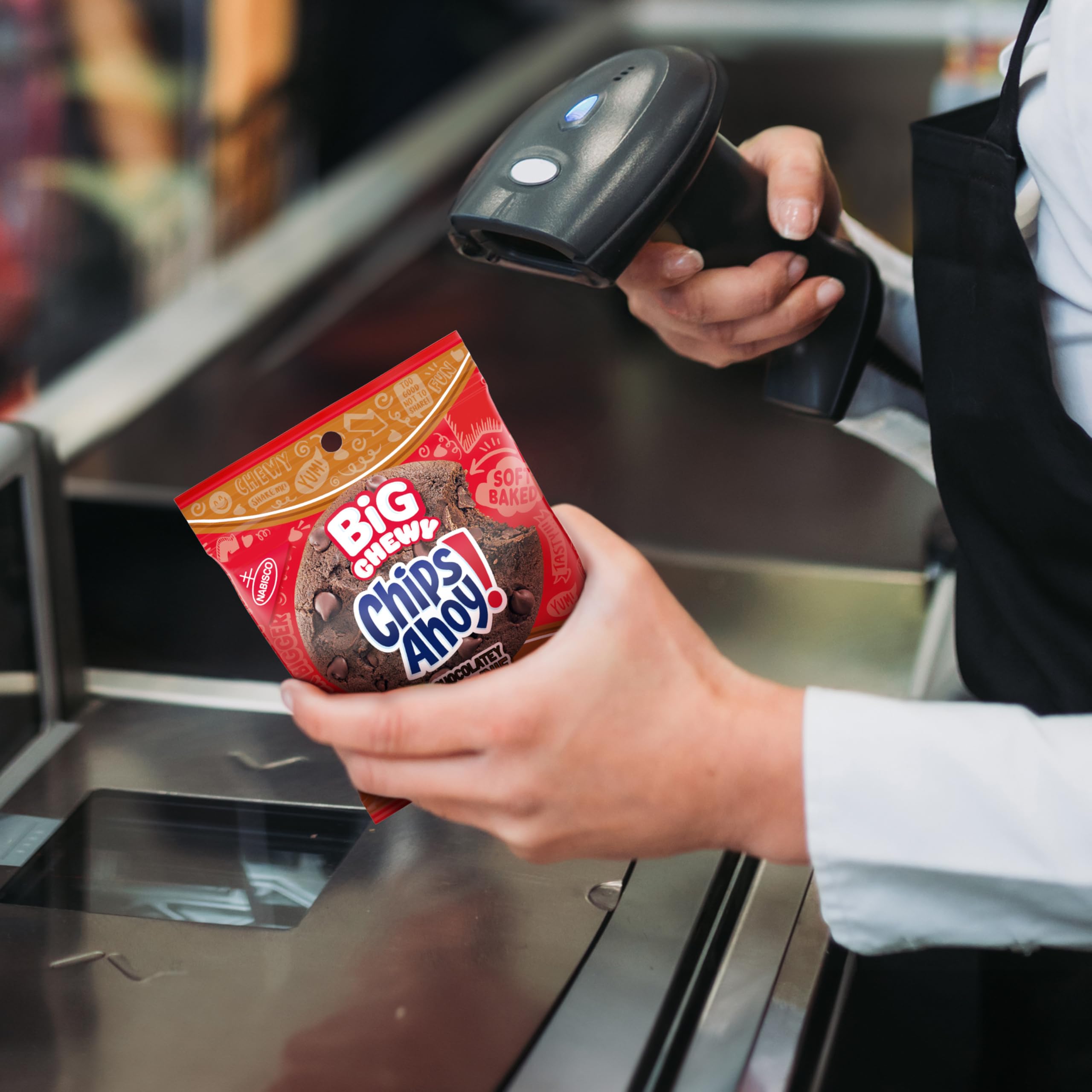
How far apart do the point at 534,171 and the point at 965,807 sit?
400 mm

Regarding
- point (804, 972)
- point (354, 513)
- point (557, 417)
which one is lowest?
point (557, 417)

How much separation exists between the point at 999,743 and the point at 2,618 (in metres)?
0.63

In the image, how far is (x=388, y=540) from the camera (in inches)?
20.9

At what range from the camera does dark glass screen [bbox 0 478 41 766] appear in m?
0.78

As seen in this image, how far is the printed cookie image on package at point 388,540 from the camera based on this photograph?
0.53m

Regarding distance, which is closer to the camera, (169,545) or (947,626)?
(947,626)

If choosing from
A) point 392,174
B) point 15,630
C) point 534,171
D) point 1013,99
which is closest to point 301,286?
point 392,174

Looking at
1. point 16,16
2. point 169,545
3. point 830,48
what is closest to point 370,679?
point 169,545

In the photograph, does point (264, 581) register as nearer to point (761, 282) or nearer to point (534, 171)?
point (534, 171)

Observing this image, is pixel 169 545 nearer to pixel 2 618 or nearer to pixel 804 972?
pixel 2 618

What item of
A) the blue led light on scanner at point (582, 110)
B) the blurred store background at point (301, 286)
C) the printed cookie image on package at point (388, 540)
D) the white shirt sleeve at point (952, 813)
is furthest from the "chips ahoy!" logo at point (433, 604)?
the blurred store background at point (301, 286)

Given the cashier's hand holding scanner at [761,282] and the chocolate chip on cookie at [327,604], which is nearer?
the chocolate chip on cookie at [327,604]

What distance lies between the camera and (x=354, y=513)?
0.53 metres

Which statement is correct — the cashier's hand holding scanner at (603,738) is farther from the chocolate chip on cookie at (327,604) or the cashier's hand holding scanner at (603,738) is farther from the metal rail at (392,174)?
the metal rail at (392,174)
